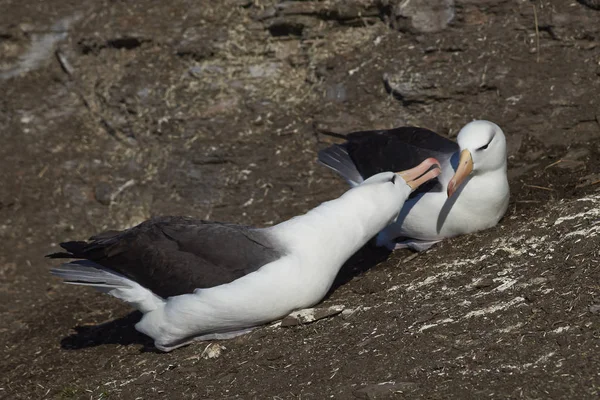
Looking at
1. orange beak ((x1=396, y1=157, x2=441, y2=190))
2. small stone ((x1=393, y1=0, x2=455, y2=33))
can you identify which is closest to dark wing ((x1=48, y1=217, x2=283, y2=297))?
orange beak ((x1=396, y1=157, x2=441, y2=190))

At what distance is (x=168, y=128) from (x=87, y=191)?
119 centimetres

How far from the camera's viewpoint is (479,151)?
23.7 feet

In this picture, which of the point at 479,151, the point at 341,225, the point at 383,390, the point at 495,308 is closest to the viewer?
the point at 383,390

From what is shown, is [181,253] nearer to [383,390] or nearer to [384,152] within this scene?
[384,152]

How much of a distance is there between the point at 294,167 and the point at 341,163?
5.52 ft

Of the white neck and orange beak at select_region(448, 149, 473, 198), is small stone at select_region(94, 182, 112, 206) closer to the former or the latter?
the white neck

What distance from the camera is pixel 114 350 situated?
Answer: 7543 mm

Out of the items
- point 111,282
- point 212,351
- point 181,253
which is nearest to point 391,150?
point 181,253

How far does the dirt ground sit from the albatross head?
53 centimetres

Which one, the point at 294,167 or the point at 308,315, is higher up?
the point at 308,315

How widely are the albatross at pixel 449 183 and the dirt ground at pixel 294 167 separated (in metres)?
0.21

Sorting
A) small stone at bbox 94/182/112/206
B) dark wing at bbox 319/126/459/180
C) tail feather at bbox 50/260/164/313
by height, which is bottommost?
small stone at bbox 94/182/112/206

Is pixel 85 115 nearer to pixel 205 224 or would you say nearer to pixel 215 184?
pixel 215 184

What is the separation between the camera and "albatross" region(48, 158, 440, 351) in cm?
665
